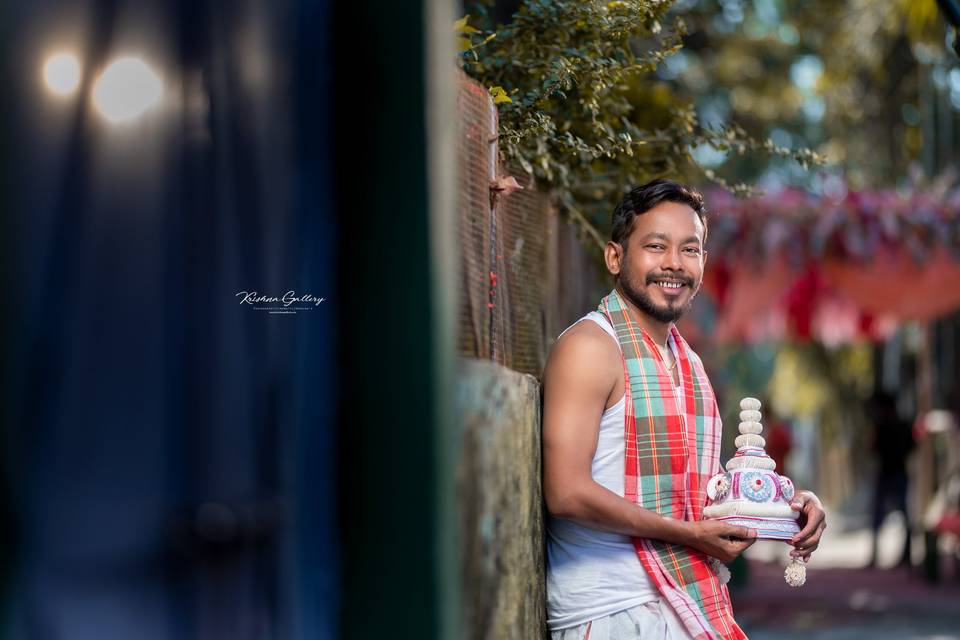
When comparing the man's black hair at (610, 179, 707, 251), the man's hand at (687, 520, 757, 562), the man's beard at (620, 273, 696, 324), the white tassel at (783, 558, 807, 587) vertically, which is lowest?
the white tassel at (783, 558, 807, 587)

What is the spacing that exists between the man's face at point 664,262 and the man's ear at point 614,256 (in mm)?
62

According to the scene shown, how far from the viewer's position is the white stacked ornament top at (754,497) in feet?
10.6

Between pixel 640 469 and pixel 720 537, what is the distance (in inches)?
9.7

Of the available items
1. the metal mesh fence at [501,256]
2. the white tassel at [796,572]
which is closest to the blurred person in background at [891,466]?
the metal mesh fence at [501,256]

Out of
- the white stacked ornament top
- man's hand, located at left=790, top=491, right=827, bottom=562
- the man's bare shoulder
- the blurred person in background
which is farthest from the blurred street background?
the blurred person in background

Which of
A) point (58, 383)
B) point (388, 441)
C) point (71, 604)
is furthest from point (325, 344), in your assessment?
point (71, 604)

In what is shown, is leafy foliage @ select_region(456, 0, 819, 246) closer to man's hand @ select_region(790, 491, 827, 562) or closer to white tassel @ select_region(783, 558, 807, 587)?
man's hand @ select_region(790, 491, 827, 562)

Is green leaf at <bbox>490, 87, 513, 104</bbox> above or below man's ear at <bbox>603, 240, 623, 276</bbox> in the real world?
above

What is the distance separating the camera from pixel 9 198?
2.04 m

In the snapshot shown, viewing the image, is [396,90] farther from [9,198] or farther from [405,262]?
[9,198]

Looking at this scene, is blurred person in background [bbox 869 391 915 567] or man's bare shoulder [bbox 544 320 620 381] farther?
blurred person in background [bbox 869 391 915 567]

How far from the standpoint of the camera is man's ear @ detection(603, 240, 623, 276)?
3.55m

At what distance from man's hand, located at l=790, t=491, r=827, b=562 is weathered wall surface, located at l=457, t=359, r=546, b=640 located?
2.13 feet

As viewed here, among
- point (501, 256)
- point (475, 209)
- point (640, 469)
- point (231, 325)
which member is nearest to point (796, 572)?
point (640, 469)
